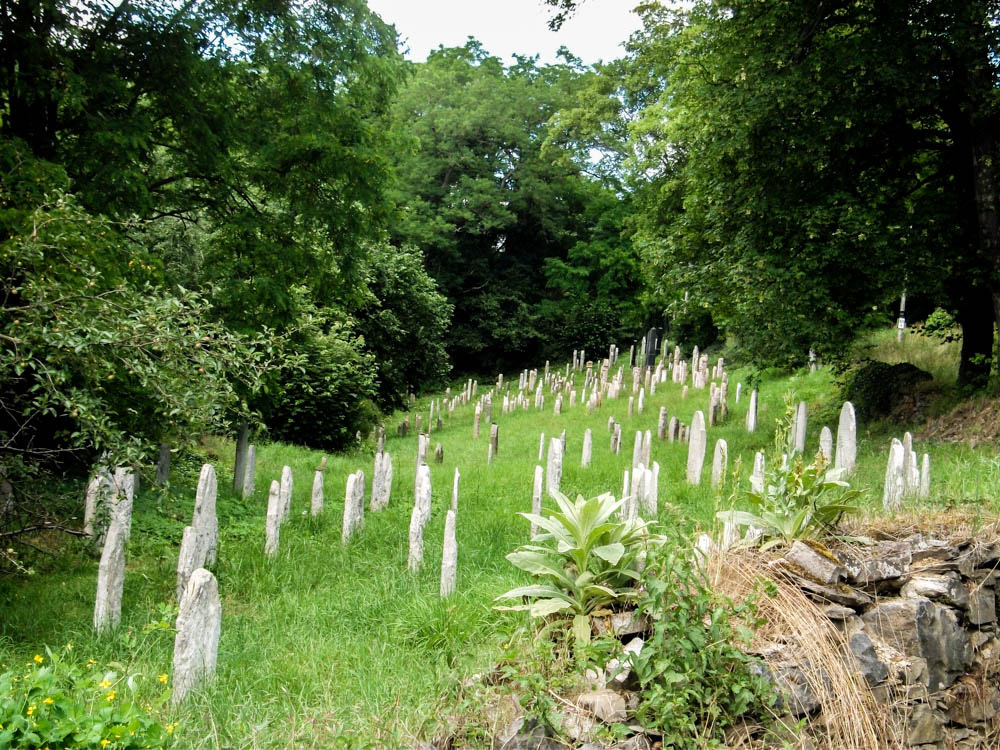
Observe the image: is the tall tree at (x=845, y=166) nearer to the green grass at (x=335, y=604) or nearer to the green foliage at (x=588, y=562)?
the green grass at (x=335, y=604)

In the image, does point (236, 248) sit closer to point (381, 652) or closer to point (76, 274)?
point (76, 274)

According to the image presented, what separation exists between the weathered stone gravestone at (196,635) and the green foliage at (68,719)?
0.41 m

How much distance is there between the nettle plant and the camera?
4.34 meters

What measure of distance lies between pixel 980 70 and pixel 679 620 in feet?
37.7

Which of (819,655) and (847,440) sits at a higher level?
(847,440)

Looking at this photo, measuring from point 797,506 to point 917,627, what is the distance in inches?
40.6

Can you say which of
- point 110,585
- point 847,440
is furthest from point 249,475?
point 847,440

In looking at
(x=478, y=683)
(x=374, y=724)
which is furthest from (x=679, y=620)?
Answer: (x=374, y=724)

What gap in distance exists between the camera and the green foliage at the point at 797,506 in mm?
4992

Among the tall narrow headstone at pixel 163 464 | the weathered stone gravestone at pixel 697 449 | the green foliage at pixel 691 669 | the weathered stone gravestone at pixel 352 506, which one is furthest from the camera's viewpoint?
the tall narrow headstone at pixel 163 464

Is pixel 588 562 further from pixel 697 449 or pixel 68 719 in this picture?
pixel 697 449

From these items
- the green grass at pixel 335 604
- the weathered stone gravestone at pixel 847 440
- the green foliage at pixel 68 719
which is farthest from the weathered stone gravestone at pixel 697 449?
the green foliage at pixel 68 719

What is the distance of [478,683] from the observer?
3941 mm

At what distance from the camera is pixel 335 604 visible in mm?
6016
